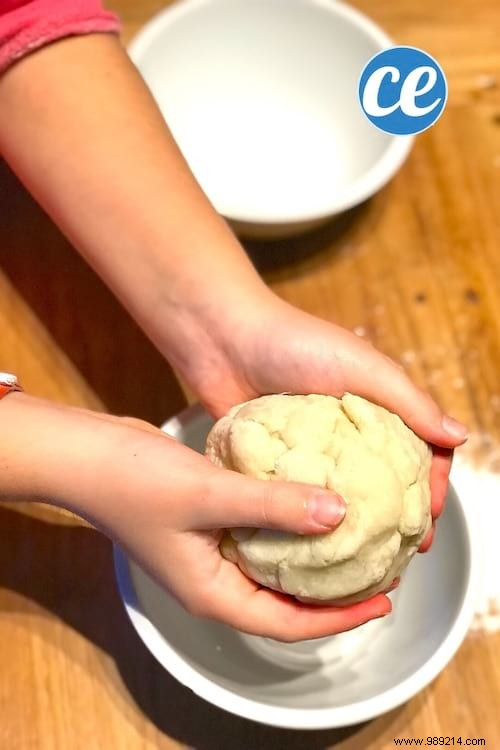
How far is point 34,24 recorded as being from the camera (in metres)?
0.74

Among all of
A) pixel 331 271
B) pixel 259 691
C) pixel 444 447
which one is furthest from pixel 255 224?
pixel 259 691

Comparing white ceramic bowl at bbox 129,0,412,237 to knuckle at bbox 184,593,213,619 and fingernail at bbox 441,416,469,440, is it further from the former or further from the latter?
knuckle at bbox 184,593,213,619

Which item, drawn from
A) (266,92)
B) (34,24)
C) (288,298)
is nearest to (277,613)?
(288,298)

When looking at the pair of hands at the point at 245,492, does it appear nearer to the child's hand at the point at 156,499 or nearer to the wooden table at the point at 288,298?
the child's hand at the point at 156,499

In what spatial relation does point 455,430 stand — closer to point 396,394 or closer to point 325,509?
point 396,394

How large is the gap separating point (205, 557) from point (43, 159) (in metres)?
0.41

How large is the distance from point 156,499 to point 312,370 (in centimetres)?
18

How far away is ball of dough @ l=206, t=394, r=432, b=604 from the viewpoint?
0.55 metres

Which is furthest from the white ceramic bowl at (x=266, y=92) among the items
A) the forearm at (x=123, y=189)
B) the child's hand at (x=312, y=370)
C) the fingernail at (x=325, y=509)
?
the fingernail at (x=325, y=509)

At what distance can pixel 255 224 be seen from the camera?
0.82m

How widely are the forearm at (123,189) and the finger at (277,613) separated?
0.79ft

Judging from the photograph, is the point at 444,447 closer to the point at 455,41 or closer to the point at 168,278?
the point at 168,278

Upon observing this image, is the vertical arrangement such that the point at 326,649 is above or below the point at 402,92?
below

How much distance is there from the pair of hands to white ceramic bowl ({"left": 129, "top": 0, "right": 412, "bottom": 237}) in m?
0.33
